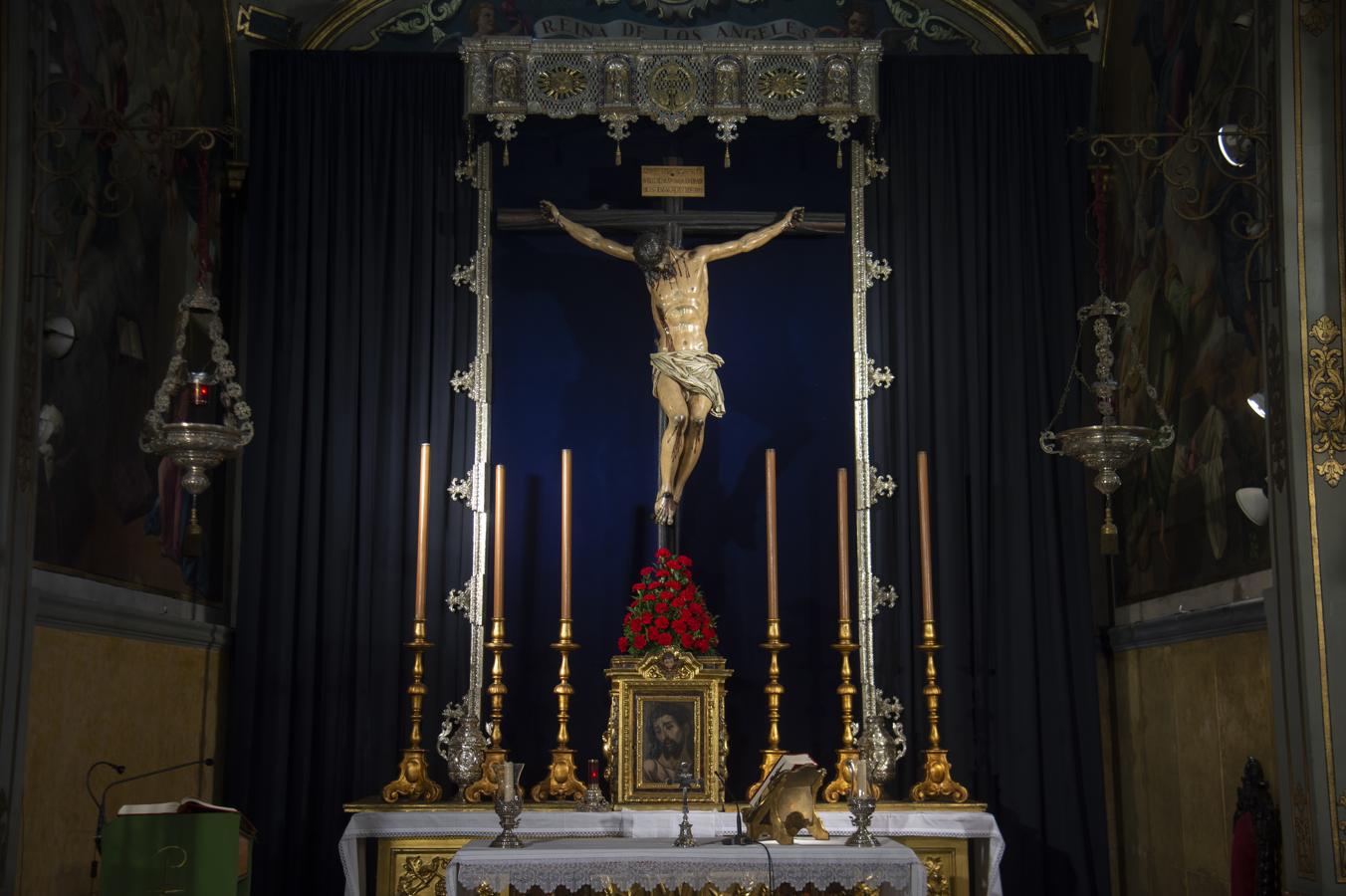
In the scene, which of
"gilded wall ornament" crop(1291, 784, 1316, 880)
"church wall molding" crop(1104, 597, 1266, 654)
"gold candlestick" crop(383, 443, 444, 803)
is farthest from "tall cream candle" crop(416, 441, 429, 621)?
"gilded wall ornament" crop(1291, 784, 1316, 880)

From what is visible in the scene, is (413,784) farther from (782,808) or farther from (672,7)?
(672,7)

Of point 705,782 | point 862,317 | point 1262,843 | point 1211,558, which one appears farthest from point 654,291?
point 1262,843

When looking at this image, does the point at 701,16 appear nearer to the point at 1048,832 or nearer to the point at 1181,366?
the point at 1181,366

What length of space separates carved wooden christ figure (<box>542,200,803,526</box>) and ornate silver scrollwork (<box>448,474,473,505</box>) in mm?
1058

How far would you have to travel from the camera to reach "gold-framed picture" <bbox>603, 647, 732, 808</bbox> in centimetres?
769

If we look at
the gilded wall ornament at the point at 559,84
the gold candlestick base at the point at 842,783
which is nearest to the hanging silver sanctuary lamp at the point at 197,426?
the gilded wall ornament at the point at 559,84

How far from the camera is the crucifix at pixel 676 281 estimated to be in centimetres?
841

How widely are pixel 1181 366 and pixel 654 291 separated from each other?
2731mm

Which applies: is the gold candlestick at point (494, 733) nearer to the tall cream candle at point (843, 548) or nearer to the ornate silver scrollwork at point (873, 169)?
the tall cream candle at point (843, 548)

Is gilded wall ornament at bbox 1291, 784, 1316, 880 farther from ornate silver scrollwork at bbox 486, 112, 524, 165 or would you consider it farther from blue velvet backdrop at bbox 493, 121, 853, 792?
ornate silver scrollwork at bbox 486, 112, 524, 165

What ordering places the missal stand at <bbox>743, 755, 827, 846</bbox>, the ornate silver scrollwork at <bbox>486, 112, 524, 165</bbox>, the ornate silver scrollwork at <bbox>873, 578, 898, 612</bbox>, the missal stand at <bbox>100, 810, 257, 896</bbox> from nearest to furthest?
the missal stand at <bbox>100, 810, 257, 896</bbox>, the missal stand at <bbox>743, 755, 827, 846</bbox>, the ornate silver scrollwork at <bbox>873, 578, 898, 612</bbox>, the ornate silver scrollwork at <bbox>486, 112, 524, 165</bbox>

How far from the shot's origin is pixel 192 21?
877 centimetres

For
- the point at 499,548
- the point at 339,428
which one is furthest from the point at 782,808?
the point at 339,428

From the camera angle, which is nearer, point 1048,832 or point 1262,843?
point 1262,843
